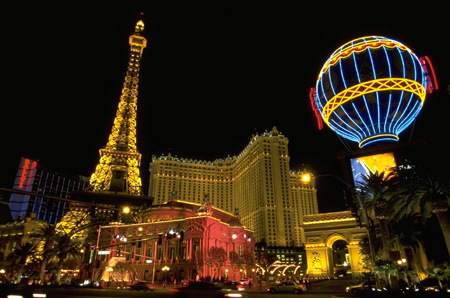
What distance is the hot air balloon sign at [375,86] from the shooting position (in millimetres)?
36969

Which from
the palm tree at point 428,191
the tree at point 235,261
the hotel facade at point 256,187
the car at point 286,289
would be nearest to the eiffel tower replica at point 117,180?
the tree at point 235,261

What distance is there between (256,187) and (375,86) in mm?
91978

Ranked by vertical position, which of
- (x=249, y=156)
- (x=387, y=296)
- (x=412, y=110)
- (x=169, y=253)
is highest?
(x=249, y=156)

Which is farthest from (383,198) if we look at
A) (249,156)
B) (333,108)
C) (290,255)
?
(249,156)

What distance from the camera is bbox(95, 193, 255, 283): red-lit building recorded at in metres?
58.7

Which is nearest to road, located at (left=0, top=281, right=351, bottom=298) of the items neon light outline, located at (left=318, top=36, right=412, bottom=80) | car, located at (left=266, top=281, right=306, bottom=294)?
car, located at (left=266, top=281, right=306, bottom=294)

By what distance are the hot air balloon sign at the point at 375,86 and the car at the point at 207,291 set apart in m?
30.4

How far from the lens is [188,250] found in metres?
60.5

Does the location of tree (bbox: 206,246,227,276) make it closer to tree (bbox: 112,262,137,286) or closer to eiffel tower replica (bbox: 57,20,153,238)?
tree (bbox: 112,262,137,286)

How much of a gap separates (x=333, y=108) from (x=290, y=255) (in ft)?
288

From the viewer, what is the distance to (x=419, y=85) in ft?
123

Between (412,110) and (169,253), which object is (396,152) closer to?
(412,110)

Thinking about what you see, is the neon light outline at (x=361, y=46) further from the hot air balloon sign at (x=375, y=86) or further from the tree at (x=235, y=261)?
the tree at (x=235, y=261)

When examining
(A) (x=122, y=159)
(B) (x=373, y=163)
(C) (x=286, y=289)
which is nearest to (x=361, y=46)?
(B) (x=373, y=163)
